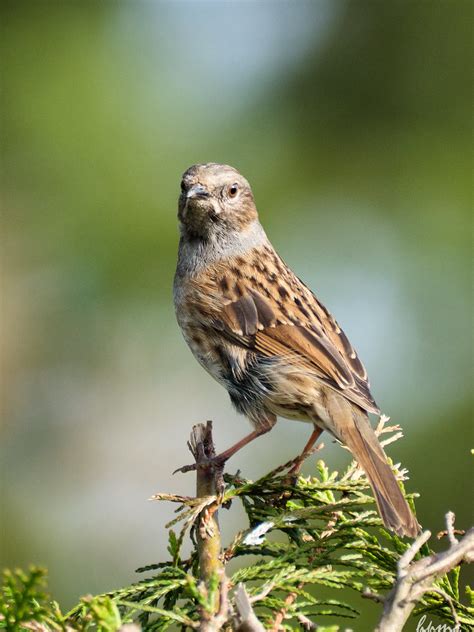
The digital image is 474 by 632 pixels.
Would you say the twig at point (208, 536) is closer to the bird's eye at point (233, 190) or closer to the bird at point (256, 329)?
the bird at point (256, 329)

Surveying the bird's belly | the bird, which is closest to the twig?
the bird

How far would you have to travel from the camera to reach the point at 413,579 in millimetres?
1657

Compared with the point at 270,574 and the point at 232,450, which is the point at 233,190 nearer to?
the point at 232,450

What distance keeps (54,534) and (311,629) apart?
3711 mm

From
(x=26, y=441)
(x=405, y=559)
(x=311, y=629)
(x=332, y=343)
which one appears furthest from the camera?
(x=26, y=441)

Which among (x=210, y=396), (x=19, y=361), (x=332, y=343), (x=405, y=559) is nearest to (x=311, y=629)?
(x=405, y=559)

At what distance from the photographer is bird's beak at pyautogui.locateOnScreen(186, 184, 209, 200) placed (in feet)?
11.9

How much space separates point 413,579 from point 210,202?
2351 millimetres

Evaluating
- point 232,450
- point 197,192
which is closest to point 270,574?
point 232,450

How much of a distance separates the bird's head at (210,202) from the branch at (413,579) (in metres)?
2.21

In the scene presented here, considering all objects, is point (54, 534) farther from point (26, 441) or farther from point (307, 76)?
point (307, 76)

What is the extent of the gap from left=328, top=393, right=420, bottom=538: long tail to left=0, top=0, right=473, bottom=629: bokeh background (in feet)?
6.24

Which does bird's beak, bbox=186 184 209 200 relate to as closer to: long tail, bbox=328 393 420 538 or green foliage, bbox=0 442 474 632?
long tail, bbox=328 393 420 538

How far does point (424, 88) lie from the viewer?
590 cm
